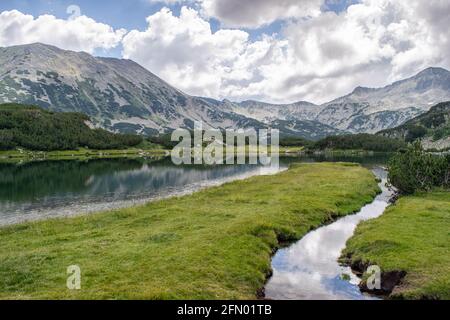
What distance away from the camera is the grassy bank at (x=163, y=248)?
28.9 m

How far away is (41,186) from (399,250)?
100499mm

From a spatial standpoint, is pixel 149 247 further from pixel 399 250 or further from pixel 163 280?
pixel 399 250

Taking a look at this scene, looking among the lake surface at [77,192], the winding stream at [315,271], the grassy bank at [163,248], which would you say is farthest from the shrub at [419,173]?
the lake surface at [77,192]

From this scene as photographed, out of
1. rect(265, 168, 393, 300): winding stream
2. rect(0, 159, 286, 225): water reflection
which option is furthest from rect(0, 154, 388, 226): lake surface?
rect(265, 168, 393, 300): winding stream

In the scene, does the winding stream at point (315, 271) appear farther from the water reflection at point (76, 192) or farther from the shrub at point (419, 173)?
the water reflection at point (76, 192)

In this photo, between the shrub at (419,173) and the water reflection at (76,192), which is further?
the shrub at (419,173)

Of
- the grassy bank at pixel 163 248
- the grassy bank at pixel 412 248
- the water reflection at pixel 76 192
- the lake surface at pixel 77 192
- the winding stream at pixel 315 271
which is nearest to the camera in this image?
the grassy bank at pixel 163 248

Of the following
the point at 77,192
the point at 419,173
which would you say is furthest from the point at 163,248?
the point at 77,192

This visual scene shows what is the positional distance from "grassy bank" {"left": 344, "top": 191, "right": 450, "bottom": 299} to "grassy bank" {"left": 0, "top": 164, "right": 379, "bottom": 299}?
9217mm

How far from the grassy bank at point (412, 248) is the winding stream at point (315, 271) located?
229 centimetres

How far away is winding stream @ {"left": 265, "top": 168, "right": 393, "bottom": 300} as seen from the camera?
3248 centimetres

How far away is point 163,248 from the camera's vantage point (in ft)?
128

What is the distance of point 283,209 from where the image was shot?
2367 inches
